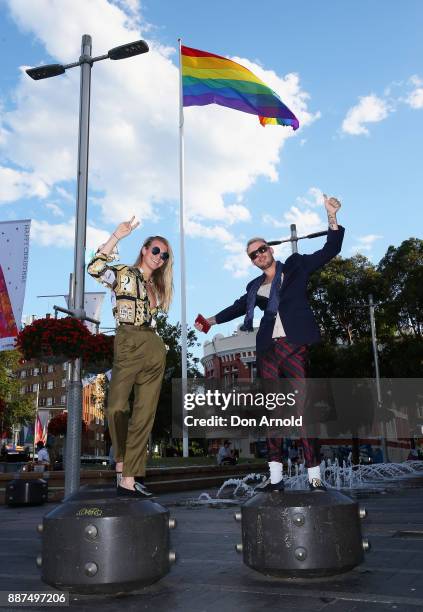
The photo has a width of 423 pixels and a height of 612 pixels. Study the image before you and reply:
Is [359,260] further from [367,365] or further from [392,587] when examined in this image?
[392,587]

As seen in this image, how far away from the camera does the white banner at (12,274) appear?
12551mm

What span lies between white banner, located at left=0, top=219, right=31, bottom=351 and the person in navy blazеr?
326 inches

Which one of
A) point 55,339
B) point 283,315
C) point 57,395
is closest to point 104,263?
point 283,315

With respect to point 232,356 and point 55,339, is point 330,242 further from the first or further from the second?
point 232,356

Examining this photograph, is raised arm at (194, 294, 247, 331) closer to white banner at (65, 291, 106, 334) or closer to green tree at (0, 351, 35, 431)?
white banner at (65, 291, 106, 334)

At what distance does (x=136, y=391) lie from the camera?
4449mm

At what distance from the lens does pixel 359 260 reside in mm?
32531

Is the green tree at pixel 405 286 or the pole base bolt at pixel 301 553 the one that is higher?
the green tree at pixel 405 286

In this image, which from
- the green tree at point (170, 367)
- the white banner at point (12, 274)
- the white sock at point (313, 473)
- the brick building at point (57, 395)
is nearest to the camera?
the white sock at point (313, 473)

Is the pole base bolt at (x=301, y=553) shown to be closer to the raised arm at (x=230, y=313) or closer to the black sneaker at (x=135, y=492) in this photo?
the black sneaker at (x=135, y=492)

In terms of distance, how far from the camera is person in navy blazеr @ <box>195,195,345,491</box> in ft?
15.0

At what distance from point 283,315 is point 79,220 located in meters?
5.13

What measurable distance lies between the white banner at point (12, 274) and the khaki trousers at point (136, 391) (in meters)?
8.24

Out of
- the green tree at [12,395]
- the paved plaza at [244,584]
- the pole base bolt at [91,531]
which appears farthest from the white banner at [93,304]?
the green tree at [12,395]
